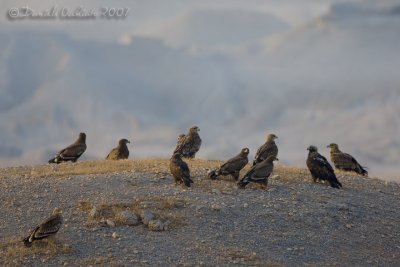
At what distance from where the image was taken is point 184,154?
29.9 metres

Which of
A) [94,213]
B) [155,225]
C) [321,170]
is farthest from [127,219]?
[321,170]

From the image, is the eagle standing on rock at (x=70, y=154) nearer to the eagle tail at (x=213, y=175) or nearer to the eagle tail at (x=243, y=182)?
the eagle tail at (x=213, y=175)

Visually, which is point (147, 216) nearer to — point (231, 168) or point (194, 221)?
point (194, 221)

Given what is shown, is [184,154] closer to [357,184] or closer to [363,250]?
[357,184]

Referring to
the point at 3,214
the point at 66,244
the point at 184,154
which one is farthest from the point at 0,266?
the point at 184,154

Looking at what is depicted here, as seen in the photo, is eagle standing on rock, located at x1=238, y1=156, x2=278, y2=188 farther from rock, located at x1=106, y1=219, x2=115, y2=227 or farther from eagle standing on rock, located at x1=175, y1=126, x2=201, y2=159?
eagle standing on rock, located at x1=175, y1=126, x2=201, y2=159

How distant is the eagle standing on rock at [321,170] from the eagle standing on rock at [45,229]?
8.12 m

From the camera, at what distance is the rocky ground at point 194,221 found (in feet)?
66.8

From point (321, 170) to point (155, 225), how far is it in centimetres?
619

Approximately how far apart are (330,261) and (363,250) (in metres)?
1.29

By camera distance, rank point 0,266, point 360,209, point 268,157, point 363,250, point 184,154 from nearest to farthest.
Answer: point 0,266 < point 363,250 < point 360,209 < point 268,157 < point 184,154

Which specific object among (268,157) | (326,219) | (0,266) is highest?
(268,157)

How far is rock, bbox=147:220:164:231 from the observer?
70.2ft

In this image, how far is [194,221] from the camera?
2200 centimetres
